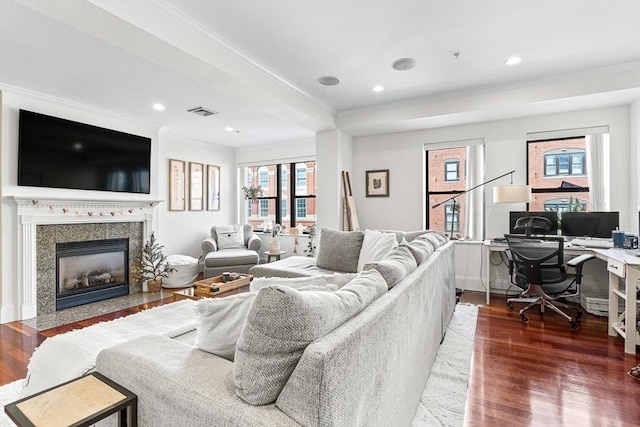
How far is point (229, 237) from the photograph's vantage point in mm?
5969

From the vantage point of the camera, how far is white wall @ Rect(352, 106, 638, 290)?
145 inches

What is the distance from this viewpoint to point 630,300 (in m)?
2.60

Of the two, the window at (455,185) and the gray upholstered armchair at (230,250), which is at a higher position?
the window at (455,185)

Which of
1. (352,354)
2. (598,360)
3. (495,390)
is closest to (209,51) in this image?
(352,354)

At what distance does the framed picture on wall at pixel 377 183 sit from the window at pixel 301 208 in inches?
66.9

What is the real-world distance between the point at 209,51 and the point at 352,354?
2.59 metres

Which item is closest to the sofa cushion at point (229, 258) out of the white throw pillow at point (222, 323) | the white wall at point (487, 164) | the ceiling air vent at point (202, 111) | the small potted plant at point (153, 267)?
the small potted plant at point (153, 267)

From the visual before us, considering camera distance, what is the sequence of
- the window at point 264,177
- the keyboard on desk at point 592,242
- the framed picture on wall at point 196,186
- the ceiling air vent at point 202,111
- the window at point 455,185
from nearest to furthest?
the keyboard on desk at point 592,242, the ceiling air vent at point 202,111, the window at point 455,185, the framed picture on wall at point 196,186, the window at point 264,177

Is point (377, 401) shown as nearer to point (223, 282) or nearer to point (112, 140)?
point (223, 282)

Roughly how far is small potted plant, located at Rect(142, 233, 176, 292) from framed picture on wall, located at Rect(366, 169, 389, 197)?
3.24 m

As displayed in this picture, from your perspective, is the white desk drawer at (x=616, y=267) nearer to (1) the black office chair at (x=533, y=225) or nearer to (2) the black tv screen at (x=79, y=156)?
(1) the black office chair at (x=533, y=225)

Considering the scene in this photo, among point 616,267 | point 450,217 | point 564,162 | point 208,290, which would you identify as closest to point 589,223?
point 564,162

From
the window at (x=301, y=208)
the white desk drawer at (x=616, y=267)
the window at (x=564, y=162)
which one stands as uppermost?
the window at (x=564, y=162)

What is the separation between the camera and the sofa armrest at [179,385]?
86cm
